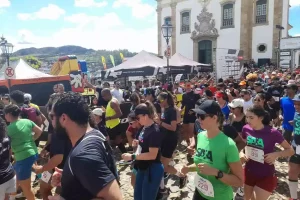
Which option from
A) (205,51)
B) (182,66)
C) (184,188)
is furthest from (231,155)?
(205,51)

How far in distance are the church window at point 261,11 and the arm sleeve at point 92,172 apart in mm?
25967

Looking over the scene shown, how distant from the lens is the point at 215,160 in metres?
2.51

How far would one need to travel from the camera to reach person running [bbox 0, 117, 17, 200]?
3.20m

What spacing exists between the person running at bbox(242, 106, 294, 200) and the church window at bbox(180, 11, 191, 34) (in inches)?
1047

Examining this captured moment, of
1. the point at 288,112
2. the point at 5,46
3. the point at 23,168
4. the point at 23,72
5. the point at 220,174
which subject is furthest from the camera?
the point at 23,72

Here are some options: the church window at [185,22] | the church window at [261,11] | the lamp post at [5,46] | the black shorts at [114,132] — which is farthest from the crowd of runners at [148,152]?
the church window at [185,22]

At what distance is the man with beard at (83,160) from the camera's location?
5.11 feet

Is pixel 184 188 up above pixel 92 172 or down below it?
below

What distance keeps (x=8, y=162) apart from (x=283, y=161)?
5340 millimetres

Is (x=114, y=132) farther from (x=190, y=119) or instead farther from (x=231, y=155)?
(x=231, y=155)

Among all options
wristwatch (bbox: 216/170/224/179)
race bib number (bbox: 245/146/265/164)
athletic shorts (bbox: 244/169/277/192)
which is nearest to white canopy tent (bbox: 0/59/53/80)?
race bib number (bbox: 245/146/265/164)

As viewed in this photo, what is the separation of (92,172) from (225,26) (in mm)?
26807

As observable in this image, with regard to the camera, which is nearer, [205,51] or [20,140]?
[20,140]

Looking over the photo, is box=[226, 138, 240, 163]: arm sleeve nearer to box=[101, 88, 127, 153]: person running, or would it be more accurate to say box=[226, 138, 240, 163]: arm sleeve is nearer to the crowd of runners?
the crowd of runners
